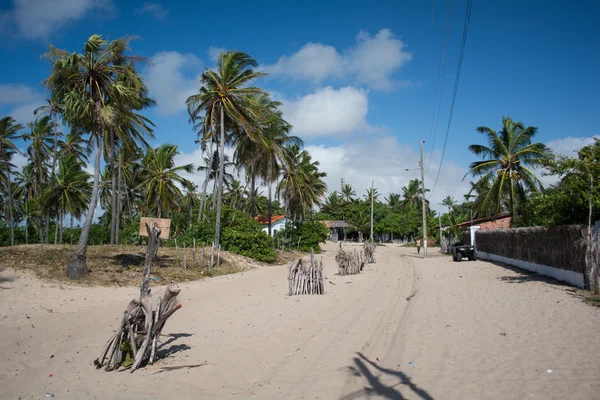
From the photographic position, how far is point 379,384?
195 inches

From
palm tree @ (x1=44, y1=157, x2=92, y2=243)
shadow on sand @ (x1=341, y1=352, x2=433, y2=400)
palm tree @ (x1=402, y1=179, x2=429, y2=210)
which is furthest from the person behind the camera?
palm tree @ (x1=402, y1=179, x2=429, y2=210)

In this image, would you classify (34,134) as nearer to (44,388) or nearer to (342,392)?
(44,388)

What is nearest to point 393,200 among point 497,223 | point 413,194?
point 413,194

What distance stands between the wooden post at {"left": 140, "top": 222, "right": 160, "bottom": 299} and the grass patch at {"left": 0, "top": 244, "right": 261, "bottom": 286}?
595cm

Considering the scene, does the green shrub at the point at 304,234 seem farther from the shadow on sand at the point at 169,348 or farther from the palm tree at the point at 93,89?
the shadow on sand at the point at 169,348

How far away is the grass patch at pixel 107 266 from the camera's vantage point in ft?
43.4

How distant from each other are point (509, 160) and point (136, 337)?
26932 mm

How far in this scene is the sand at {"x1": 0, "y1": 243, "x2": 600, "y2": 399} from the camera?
4848 millimetres

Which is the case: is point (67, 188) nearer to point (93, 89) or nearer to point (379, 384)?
point (93, 89)

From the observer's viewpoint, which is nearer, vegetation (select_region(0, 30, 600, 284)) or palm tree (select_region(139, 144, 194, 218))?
vegetation (select_region(0, 30, 600, 284))

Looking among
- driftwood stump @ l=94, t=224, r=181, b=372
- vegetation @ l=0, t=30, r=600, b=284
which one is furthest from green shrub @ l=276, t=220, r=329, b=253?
driftwood stump @ l=94, t=224, r=181, b=372

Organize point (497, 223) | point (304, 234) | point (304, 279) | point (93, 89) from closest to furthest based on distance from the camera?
point (304, 279) → point (93, 89) → point (497, 223) → point (304, 234)

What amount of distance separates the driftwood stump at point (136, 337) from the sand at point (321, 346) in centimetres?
23

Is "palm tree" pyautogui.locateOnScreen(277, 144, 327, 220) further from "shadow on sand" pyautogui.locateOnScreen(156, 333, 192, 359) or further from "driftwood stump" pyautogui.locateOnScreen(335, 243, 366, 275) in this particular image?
"shadow on sand" pyautogui.locateOnScreen(156, 333, 192, 359)
